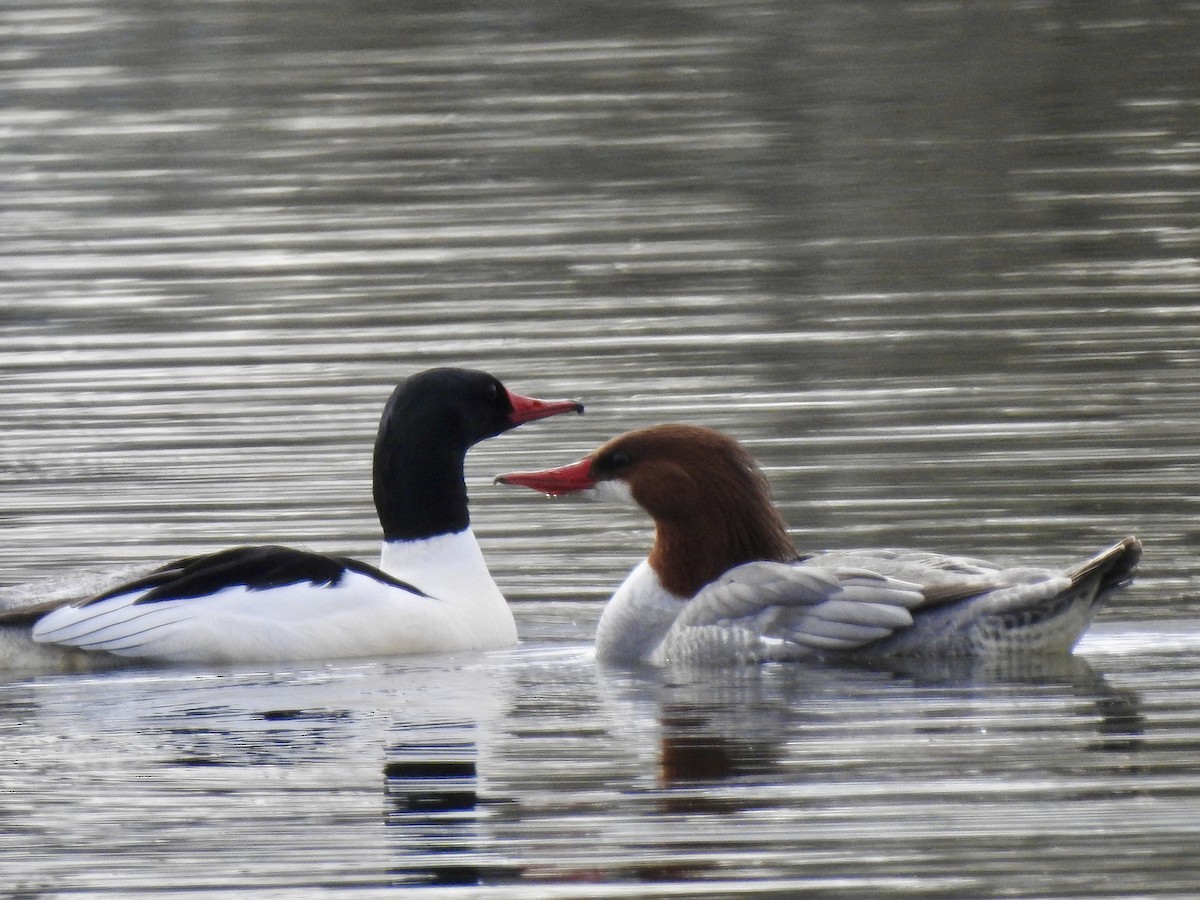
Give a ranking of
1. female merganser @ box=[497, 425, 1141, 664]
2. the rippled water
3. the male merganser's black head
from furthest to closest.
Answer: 1. the male merganser's black head
2. female merganser @ box=[497, 425, 1141, 664]
3. the rippled water

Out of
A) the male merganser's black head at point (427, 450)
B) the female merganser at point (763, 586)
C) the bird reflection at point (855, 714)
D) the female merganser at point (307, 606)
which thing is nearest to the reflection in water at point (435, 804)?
the bird reflection at point (855, 714)

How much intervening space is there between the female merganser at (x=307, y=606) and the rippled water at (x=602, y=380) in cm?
16

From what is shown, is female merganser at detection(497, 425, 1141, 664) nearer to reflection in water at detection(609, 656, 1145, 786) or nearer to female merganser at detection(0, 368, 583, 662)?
reflection in water at detection(609, 656, 1145, 786)

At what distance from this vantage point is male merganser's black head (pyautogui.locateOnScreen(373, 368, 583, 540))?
9.48 metres

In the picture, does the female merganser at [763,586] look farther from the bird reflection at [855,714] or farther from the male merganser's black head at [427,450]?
the male merganser's black head at [427,450]

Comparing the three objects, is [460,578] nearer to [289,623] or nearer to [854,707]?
[289,623]

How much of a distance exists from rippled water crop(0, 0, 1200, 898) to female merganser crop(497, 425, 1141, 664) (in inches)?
7.1

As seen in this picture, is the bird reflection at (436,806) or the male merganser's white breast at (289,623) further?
the male merganser's white breast at (289,623)

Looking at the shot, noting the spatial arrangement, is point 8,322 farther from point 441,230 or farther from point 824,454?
point 824,454

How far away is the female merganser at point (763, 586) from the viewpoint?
314 inches

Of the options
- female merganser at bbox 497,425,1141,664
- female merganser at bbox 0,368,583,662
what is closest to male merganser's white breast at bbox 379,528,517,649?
female merganser at bbox 0,368,583,662

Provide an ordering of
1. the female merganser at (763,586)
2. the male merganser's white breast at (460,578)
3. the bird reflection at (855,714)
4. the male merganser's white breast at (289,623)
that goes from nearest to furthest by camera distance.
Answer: the bird reflection at (855,714)
the female merganser at (763,586)
the male merganser's white breast at (289,623)
the male merganser's white breast at (460,578)

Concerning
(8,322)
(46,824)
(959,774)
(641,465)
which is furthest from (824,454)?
(8,322)

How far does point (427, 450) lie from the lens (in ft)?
31.2
